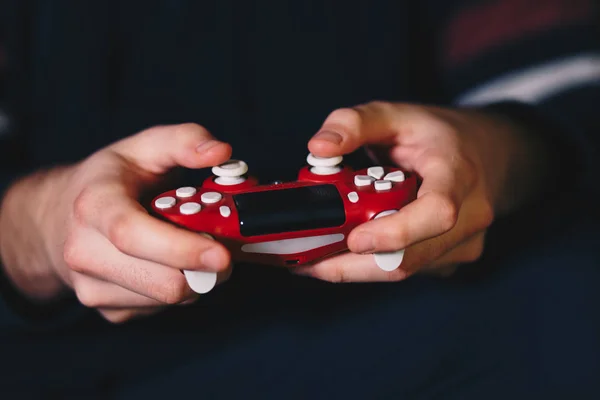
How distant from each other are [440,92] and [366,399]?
46cm

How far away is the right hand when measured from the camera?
1.20 feet

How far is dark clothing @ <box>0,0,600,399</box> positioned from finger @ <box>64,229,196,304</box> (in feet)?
0.50

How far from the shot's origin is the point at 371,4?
0.75 m

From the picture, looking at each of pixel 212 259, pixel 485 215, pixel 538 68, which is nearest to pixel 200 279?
pixel 212 259

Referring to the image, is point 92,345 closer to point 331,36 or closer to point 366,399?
point 366,399

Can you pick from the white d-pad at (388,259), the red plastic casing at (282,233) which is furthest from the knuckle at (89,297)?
the white d-pad at (388,259)

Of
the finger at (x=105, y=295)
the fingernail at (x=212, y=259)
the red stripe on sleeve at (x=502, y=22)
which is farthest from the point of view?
the red stripe on sleeve at (x=502, y=22)

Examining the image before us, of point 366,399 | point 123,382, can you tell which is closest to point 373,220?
point 366,399

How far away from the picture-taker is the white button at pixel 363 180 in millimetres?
425

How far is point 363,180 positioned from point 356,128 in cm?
4

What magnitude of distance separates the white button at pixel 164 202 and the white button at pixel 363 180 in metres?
0.12

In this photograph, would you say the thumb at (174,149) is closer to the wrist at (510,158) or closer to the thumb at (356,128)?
the thumb at (356,128)

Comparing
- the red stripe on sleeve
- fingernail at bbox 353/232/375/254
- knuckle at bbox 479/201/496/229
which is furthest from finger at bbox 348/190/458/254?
the red stripe on sleeve

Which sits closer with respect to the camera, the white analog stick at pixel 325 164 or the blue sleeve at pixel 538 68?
the white analog stick at pixel 325 164
